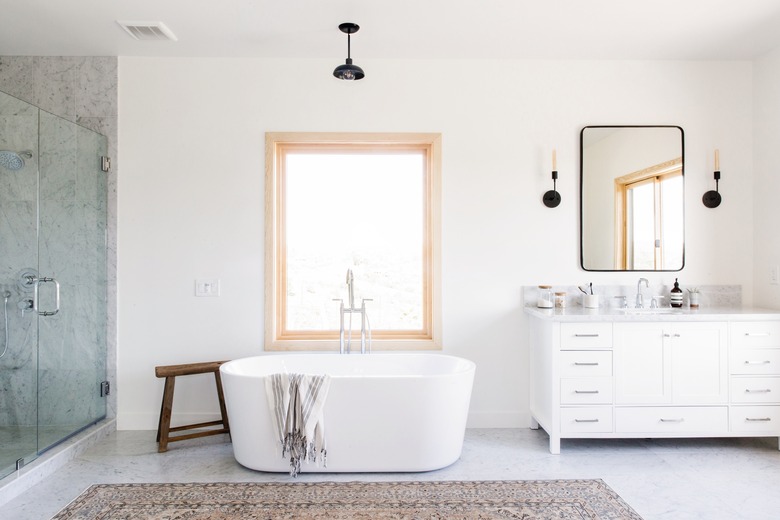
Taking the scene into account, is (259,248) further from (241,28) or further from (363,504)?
(363,504)

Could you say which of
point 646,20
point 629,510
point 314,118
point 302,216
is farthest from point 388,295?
point 646,20

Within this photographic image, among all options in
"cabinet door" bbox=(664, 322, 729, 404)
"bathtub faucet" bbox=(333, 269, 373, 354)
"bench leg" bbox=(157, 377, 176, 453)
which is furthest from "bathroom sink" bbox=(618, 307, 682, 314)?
"bench leg" bbox=(157, 377, 176, 453)

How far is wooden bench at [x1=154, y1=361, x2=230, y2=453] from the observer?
10.1ft

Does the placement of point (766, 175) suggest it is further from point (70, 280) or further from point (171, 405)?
point (70, 280)

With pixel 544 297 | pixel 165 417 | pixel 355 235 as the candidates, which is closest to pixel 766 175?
pixel 544 297

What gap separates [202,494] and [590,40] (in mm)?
3524

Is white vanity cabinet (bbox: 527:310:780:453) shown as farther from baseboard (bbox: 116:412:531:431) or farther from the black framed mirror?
the black framed mirror

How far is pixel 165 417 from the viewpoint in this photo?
3.09m

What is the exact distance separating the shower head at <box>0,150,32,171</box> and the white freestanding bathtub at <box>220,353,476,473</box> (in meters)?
1.66

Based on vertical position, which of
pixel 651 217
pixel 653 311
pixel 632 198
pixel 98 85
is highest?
pixel 98 85

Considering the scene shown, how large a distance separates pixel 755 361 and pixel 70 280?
14.1ft

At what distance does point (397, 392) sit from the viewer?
105 inches

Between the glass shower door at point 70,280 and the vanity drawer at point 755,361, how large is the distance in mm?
4097

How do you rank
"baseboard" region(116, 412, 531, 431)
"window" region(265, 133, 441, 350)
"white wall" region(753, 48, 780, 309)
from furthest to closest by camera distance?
"window" region(265, 133, 441, 350), "baseboard" region(116, 412, 531, 431), "white wall" region(753, 48, 780, 309)
